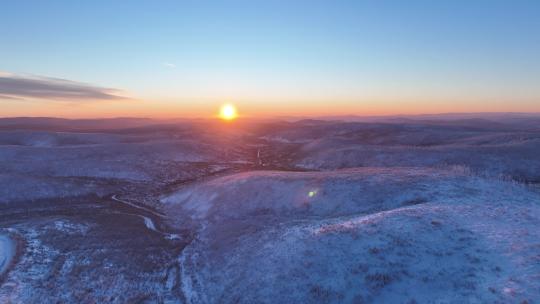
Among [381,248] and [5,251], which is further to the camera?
[5,251]

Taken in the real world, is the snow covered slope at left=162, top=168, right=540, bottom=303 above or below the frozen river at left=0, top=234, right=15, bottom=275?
above

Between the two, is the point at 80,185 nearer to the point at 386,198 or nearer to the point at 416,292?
the point at 386,198

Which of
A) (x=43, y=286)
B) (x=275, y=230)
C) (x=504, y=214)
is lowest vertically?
(x=43, y=286)

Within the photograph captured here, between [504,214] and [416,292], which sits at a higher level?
[504,214]

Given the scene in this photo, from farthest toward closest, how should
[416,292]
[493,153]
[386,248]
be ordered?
[493,153] < [386,248] < [416,292]

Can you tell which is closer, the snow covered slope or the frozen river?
the snow covered slope

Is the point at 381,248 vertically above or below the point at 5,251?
above

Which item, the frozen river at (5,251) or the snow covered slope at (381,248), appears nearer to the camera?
the snow covered slope at (381,248)

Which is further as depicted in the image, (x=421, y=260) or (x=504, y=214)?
(x=504, y=214)

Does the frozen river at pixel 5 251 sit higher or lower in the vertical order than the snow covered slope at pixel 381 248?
lower

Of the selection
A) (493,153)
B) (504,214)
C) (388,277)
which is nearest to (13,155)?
(388,277)

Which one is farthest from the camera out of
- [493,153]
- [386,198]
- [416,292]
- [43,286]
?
[493,153]
